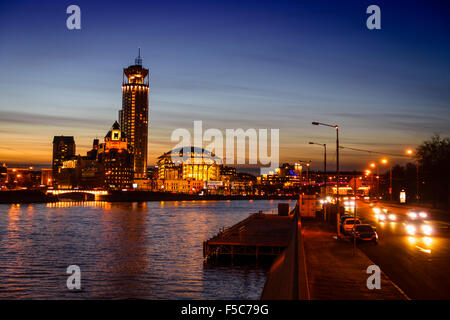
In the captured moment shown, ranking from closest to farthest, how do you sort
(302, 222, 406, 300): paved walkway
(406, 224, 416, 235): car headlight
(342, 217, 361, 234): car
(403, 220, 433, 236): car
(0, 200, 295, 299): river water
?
(302, 222, 406, 300): paved walkway, (0, 200, 295, 299): river water, (342, 217, 361, 234): car, (403, 220, 433, 236): car, (406, 224, 416, 235): car headlight

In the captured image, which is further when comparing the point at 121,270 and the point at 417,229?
the point at 417,229

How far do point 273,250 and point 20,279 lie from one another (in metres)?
24.5

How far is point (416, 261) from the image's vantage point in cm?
2788

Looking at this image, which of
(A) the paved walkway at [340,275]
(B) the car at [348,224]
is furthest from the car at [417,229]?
(A) the paved walkway at [340,275]

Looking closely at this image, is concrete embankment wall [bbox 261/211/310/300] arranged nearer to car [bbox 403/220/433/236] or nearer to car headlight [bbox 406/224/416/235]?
car [bbox 403/220/433/236]

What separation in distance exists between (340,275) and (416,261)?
6.92 m

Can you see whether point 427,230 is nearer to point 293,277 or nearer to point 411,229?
point 411,229

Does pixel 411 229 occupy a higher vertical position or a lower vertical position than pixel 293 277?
lower

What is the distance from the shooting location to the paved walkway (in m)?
19.3

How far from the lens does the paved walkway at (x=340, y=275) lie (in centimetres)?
1931

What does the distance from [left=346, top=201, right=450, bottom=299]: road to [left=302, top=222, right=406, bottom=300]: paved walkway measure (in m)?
0.76

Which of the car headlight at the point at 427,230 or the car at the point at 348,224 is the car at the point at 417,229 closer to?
the car headlight at the point at 427,230

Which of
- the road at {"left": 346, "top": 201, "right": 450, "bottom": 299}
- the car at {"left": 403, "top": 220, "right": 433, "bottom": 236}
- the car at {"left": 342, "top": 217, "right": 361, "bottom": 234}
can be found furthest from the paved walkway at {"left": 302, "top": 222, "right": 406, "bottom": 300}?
the car at {"left": 403, "top": 220, "right": 433, "bottom": 236}

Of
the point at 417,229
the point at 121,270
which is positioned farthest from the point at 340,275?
the point at 417,229
